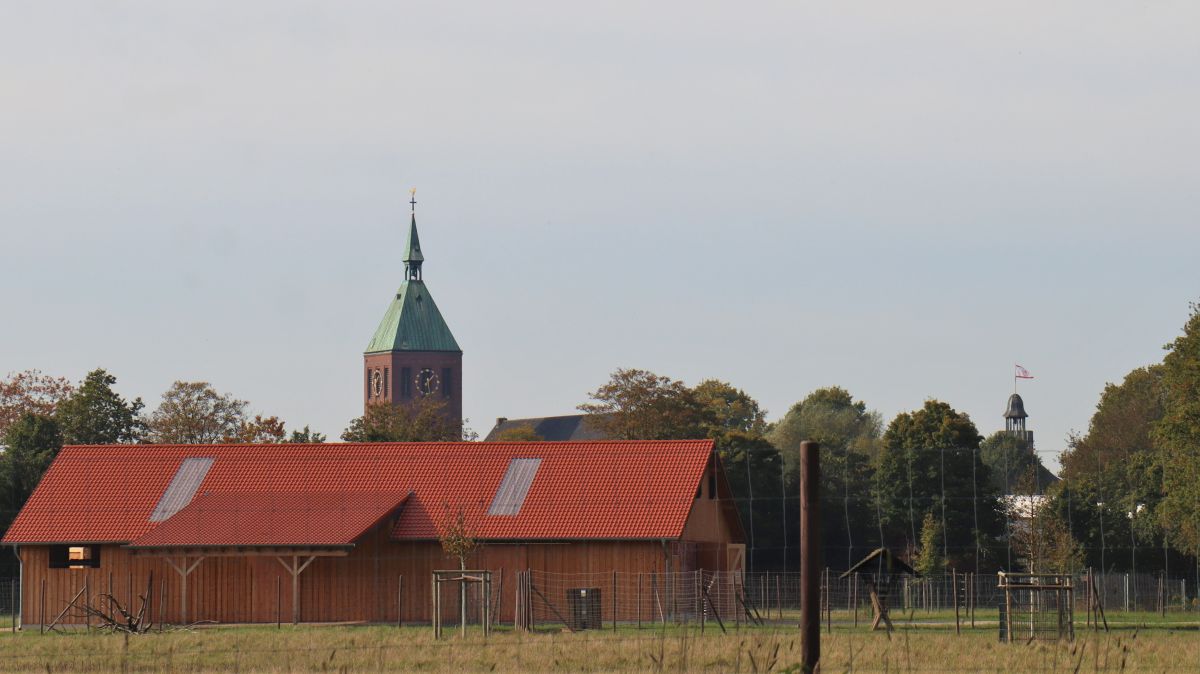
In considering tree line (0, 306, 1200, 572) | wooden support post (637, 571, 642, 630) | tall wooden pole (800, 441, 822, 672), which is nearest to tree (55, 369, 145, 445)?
tree line (0, 306, 1200, 572)

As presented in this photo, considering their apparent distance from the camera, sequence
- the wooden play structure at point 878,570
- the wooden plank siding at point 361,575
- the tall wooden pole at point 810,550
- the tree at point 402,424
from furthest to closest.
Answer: the tree at point 402,424, the wooden plank siding at point 361,575, the wooden play structure at point 878,570, the tall wooden pole at point 810,550

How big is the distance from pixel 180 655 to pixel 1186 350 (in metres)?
40.6

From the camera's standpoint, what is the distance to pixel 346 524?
46.8m

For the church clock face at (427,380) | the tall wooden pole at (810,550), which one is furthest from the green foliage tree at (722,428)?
the church clock face at (427,380)

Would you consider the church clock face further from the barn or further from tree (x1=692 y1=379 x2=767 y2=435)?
the barn

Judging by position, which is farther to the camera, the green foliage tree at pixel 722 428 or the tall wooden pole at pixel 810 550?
the green foliage tree at pixel 722 428

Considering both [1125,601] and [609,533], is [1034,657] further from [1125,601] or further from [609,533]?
[1125,601]

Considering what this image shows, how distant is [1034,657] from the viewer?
27.5 metres

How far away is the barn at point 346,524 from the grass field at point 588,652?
8947mm

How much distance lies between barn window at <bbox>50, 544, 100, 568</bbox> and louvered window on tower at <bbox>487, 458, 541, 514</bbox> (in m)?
10.1

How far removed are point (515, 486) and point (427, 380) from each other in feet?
408

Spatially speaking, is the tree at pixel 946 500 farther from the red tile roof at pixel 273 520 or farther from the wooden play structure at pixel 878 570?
the red tile roof at pixel 273 520

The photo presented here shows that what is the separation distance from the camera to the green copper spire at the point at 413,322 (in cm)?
17350

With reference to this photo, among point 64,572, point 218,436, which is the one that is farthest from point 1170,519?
point 218,436
